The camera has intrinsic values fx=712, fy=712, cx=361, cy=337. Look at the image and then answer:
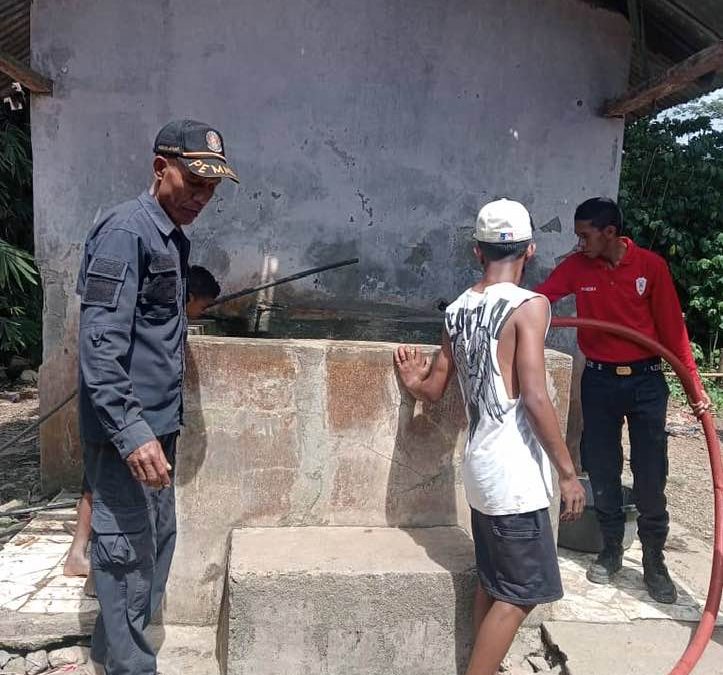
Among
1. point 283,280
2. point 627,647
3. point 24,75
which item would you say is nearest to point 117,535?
point 627,647

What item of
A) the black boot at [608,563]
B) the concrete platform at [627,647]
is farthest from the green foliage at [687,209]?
the concrete platform at [627,647]

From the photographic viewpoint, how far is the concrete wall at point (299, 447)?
300 cm

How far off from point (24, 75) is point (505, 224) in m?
3.51

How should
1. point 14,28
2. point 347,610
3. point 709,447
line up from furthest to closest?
point 14,28 < point 709,447 < point 347,610

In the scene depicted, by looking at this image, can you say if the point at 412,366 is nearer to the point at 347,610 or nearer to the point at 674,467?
the point at 347,610

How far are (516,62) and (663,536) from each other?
3475 millimetres

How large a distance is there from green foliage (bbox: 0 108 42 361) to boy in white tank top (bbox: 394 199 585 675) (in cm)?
740

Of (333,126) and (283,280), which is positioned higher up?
(333,126)

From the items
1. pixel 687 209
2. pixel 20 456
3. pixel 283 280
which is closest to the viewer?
pixel 283 280

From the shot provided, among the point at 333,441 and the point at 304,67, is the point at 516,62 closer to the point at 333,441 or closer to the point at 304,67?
the point at 304,67

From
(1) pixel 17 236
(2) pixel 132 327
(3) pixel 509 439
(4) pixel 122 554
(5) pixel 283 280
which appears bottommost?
(4) pixel 122 554

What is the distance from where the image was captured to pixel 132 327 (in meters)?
2.35

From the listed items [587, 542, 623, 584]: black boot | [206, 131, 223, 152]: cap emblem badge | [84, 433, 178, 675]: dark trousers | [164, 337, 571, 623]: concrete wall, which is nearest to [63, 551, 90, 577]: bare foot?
[164, 337, 571, 623]: concrete wall

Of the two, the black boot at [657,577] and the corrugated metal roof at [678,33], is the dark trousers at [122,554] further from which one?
the corrugated metal roof at [678,33]
